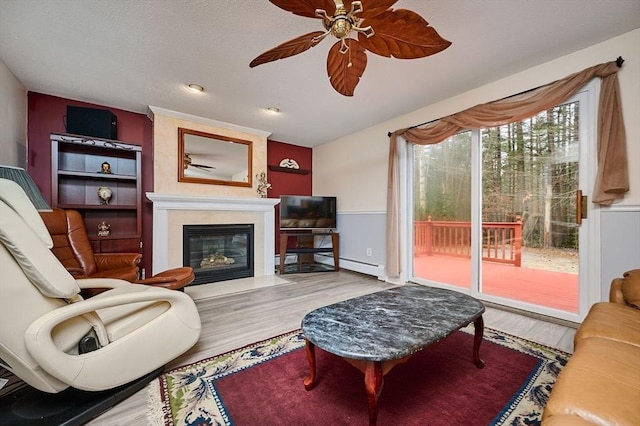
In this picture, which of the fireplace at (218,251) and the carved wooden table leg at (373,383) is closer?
the carved wooden table leg at (373,383)

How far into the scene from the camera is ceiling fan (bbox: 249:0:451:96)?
119 centimetres

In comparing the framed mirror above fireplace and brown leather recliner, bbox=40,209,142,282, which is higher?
the framed mirror above fireplace

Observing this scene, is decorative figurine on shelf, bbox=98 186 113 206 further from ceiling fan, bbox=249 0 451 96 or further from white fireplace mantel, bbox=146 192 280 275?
ceiling fan, bbox=249 0 451 96

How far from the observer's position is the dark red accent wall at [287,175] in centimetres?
469

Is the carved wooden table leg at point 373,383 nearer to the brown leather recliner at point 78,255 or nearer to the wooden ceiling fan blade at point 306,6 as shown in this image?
the wooden ceiling fan blade at point 306,6

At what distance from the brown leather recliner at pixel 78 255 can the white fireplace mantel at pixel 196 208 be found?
25.8 inches

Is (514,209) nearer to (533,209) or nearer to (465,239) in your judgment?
(533,209)

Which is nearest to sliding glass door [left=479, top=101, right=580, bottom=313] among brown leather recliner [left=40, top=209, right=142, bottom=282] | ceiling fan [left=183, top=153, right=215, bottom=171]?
ceiling fan [left=183, top=153, right=215, bottom=171]

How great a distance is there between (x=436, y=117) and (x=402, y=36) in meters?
2.05

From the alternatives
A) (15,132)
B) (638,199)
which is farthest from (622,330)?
(15,132)

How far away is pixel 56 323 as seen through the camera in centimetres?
106

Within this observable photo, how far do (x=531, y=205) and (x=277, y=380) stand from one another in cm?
282

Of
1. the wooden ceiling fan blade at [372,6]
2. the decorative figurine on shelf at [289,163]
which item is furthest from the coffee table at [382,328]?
the decorative figurine on shelf at [289,163]

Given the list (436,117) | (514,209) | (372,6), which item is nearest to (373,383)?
(372,6)
